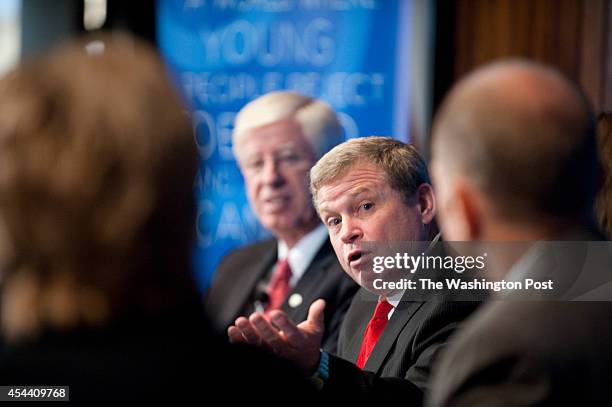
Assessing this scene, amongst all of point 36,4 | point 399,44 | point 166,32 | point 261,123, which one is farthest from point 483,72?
point 36,4

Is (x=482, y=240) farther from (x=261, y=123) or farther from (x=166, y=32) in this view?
(x=166, y=32)

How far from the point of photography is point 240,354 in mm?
1317

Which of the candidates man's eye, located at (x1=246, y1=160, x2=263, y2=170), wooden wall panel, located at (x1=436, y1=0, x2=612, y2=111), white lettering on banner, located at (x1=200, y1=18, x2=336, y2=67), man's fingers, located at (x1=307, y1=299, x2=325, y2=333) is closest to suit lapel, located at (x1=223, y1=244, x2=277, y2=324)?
man's eye, located at (x1=246, y1=160, x2=263, y2=170)

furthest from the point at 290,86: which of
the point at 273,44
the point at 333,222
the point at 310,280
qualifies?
the point at 333,222

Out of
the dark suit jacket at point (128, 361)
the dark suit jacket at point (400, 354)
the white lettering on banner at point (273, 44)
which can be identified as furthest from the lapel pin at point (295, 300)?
the white lettering on banner at point (273, 44)

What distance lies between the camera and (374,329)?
2135 millimetres

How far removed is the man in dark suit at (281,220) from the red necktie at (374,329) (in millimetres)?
288

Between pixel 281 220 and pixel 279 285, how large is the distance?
30 cm

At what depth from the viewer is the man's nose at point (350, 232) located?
2.12 metres

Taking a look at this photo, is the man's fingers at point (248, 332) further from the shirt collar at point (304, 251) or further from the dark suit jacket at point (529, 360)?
the shirt collar at point (304, 251)

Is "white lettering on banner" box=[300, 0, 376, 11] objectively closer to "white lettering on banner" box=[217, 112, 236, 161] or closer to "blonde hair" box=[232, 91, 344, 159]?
"white lettering on banner" box=[217, 112, 236, 161]

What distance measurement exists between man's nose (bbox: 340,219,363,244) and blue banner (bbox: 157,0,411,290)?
225 cm

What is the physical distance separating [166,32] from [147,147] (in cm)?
360

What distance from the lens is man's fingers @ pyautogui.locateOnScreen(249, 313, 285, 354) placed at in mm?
1790
